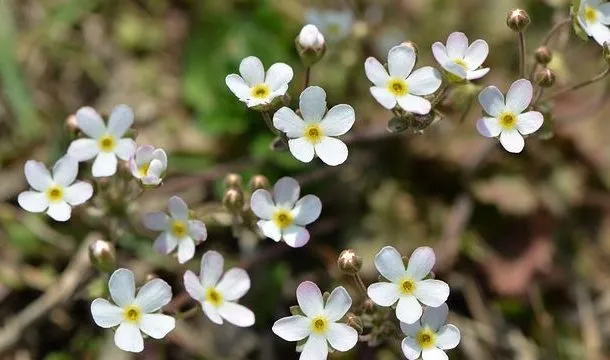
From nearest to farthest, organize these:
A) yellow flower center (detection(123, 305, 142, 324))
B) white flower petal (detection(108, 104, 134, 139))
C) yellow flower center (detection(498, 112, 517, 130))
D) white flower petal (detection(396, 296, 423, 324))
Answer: white flower petal (detection(396, 296, 423, 324)), yellow flower center (detection(123, 305, 142, 324)), yellow flower center (detection(498, 112, 517, 130)), white flower petal (detection(108, 104, 134, 139))

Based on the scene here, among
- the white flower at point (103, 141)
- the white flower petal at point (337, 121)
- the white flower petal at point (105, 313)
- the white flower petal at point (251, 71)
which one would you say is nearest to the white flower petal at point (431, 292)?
the white flower petal at point (337, 121)

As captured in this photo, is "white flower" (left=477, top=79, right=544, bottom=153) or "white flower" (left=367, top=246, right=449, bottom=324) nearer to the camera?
"white flower" (left=367, top=246, right=449, bottom=324)

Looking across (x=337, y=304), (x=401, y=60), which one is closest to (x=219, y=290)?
(x=337, y=304)

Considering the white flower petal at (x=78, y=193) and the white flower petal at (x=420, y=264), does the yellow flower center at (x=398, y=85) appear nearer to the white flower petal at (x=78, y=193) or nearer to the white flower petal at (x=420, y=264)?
the white flower petal at (x=420, y=264)

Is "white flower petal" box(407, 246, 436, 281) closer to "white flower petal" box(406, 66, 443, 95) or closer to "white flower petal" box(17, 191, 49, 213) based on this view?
"white flower petal" box(406, 66, 443, 95)

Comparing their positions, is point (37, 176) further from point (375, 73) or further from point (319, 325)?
point (375, 73)

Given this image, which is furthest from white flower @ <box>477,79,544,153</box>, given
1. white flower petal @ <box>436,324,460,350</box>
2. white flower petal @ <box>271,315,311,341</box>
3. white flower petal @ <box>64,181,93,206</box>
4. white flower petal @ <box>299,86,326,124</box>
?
white flower petal @ <box>64,181,93,206</box>
